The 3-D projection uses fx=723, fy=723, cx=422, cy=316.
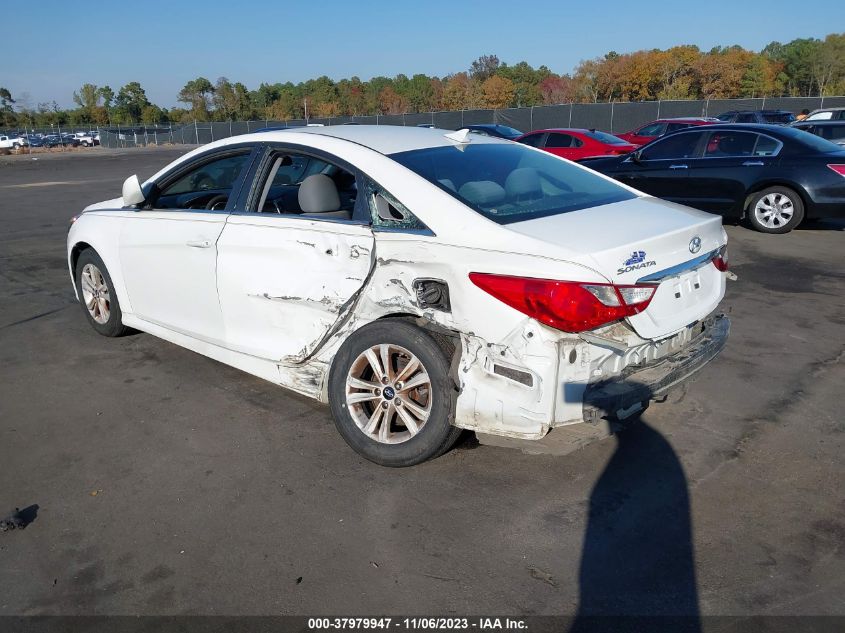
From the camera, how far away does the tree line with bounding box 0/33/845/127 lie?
213 feet

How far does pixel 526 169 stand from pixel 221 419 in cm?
238

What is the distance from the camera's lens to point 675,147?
1098 cm

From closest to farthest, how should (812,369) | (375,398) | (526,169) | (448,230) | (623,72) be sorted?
1. (448,230)
2. (375,398)
3. (526,169)
4. (812,369)
5. (623,72)

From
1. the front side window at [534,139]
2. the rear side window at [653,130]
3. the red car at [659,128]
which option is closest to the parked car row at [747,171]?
the front side window at [534,139]

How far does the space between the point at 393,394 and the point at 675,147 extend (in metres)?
8.86

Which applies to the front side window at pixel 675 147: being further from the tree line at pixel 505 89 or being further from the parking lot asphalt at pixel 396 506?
the tree line at pixel 505 89

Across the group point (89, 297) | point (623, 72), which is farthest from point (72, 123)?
point (89, 297)

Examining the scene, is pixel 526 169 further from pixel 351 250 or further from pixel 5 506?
pixel 5 506

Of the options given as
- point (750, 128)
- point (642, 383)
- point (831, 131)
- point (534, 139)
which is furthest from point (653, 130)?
point (642, 383)

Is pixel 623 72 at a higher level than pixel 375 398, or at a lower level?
higher

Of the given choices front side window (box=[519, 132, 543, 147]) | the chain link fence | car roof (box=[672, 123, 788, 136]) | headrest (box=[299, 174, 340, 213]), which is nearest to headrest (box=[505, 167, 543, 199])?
headrest (box=[299, 174, 340, 213])

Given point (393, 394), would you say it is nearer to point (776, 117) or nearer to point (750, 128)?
point (750, 128)

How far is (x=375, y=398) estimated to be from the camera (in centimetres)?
371

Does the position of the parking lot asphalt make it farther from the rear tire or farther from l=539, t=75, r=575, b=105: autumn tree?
l=539, t=75, r=575, b=105: autumn tree
